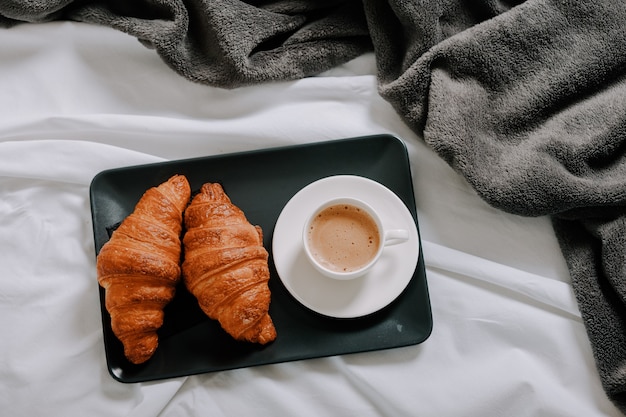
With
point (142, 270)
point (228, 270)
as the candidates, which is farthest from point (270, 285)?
point (142, 270)

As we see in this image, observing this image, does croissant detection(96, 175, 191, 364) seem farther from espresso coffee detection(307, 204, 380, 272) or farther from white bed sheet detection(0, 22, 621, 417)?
espresso coffee detection(307, 204, 380, 272)

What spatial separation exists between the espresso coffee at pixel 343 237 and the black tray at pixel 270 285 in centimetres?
9

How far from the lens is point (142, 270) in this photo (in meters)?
0.99

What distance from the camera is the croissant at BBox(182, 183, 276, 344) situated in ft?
3.27

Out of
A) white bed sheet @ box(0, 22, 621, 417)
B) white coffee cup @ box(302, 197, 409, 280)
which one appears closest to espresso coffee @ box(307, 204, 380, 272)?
white coffee cup @ box(302, 197, 409, 280)

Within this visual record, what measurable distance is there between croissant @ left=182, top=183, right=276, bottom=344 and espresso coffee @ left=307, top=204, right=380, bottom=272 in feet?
0.30

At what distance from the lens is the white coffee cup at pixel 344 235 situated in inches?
40.6

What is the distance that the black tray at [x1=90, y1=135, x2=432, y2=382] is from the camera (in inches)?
41.7

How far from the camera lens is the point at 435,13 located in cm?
111

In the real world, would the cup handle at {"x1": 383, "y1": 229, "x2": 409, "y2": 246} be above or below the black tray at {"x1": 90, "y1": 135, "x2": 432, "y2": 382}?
above

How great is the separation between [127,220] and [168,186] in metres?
0.09

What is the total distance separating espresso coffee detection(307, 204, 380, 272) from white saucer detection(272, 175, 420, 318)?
39 millimetres

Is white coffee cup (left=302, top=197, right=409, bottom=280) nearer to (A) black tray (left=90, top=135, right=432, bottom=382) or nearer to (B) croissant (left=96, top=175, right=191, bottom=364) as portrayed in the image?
(A) black tray (left=90, top=135, right=432, bottom=382)

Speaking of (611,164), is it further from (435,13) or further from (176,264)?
(176,264)
